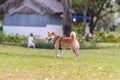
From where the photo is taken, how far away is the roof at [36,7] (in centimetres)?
4084

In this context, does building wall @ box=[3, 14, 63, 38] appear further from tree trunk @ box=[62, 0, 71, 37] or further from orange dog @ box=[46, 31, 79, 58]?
orange dog @ box=[46, 31, 79, 58]

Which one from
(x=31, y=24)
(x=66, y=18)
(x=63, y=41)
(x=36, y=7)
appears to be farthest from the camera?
(x=31, y=24)

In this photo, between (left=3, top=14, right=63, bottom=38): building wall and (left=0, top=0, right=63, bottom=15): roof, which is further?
(left=3, top=14, right=63, bottom=38): building wall

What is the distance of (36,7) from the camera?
41.5 meters

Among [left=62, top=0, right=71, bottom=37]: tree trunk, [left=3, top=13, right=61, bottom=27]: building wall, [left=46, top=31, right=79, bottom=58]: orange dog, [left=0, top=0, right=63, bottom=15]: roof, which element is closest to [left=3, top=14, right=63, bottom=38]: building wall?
[left=3, top=13, right=61, bottom=27]: building wall

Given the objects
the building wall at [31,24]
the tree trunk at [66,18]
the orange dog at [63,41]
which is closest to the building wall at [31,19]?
the building wall at [31,24]

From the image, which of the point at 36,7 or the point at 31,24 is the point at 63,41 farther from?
the point at 31,24

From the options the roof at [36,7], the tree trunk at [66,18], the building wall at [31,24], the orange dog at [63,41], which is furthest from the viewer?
the building wall at [31,24]

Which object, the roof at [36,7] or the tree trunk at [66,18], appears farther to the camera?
the roof at [36,7]

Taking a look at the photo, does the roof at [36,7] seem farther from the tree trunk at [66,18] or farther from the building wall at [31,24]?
the tree trunk at [66,18]

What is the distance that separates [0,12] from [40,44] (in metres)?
13.8

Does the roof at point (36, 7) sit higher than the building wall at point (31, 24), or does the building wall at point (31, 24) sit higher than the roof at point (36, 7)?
the roof at point (36, 7)

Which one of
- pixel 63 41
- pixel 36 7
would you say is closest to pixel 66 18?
pixel 36 7

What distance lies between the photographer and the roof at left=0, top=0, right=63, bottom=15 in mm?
40844
